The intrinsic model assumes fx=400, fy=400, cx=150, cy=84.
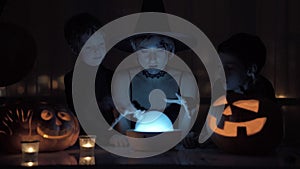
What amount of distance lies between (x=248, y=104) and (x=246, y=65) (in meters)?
0.55

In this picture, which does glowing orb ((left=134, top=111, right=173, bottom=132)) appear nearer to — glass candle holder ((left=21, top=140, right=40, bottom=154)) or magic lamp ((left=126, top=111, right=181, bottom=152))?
magic lamp ((left=126, top=111, right=181, bottom=152))

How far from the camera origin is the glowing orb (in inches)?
98.7

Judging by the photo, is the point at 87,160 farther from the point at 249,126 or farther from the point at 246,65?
the point at 246,65

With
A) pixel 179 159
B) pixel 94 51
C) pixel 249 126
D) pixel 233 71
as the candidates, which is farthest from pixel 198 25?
pixel 179 159

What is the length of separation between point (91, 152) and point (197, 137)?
77 cm

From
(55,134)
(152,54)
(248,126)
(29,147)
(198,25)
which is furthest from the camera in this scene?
(198,25)

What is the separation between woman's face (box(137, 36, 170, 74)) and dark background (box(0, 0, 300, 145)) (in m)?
0.42

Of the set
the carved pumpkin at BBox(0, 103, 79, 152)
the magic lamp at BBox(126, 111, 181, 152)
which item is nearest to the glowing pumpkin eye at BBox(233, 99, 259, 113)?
the magic lamp at BBox(126, 111, 181, 152)

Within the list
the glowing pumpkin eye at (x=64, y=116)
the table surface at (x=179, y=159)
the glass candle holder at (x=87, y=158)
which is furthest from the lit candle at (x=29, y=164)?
the glowing pumpkin eye at (x=64, y=116)

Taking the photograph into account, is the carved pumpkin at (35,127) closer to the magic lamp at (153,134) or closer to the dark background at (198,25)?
the magic lamp at (153,134)

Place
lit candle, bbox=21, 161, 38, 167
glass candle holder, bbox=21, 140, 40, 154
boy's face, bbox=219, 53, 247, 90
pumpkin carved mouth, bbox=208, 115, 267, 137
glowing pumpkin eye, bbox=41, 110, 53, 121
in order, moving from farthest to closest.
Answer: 1. boy's face, bbox=219, 53, 247, 90
2. glowing pumpkin eye, bbox=41, 110, 53, 121
3. pumpkin carved mouth, bbox=208, 115, 267, 137
4. glass candle holder, bbox=21, 140, 40, 154
5. lit candle, bbox=21, 161, 38, 167

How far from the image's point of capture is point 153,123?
252 centimetres

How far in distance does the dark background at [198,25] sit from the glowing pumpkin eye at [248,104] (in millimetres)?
723

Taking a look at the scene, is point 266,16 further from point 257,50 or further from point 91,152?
point 91,152
